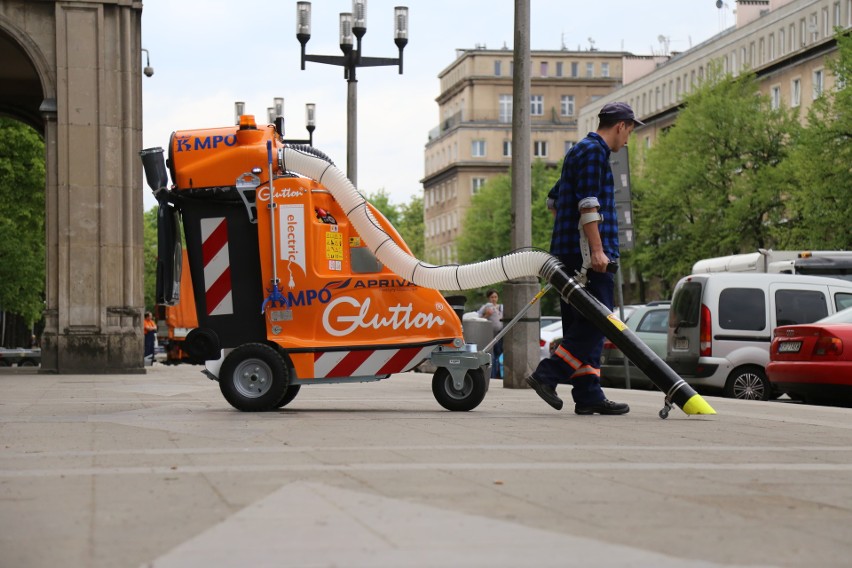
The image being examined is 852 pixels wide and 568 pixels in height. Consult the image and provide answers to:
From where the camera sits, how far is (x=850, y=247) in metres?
48.8

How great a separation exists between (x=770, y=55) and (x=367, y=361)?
75368 millimetres

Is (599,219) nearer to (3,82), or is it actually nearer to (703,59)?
(3,82)

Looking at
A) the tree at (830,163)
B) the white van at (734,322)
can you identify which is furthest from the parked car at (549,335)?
the tree at (830,163)

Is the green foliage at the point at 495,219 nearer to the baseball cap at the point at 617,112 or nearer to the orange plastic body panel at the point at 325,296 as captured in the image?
Result: the orange plastic body panel at the point at 325,296

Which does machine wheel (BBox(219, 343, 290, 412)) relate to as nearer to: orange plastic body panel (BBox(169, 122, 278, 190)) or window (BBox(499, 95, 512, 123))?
orange plastic body panel (BBox(169, 122, 278, 190))

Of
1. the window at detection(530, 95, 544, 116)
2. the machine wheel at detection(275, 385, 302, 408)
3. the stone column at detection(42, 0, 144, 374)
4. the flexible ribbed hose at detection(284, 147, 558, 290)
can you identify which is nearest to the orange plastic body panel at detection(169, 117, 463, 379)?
the flexible ribbed hose at detection(284, 147, 558, 290)

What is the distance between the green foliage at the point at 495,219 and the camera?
325 ft

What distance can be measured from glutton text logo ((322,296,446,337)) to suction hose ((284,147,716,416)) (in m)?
0.35

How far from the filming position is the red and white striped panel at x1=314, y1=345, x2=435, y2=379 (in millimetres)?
12609

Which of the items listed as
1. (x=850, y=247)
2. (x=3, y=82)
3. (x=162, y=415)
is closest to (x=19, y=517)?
(x=162, y=415)

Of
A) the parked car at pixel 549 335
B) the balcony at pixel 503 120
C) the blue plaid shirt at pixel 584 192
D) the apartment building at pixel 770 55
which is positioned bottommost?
the parked car at pixel 549 335

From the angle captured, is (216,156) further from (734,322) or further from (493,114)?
(493,114)

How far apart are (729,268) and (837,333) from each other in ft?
41.0

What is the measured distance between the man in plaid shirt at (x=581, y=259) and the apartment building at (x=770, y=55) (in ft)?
183
